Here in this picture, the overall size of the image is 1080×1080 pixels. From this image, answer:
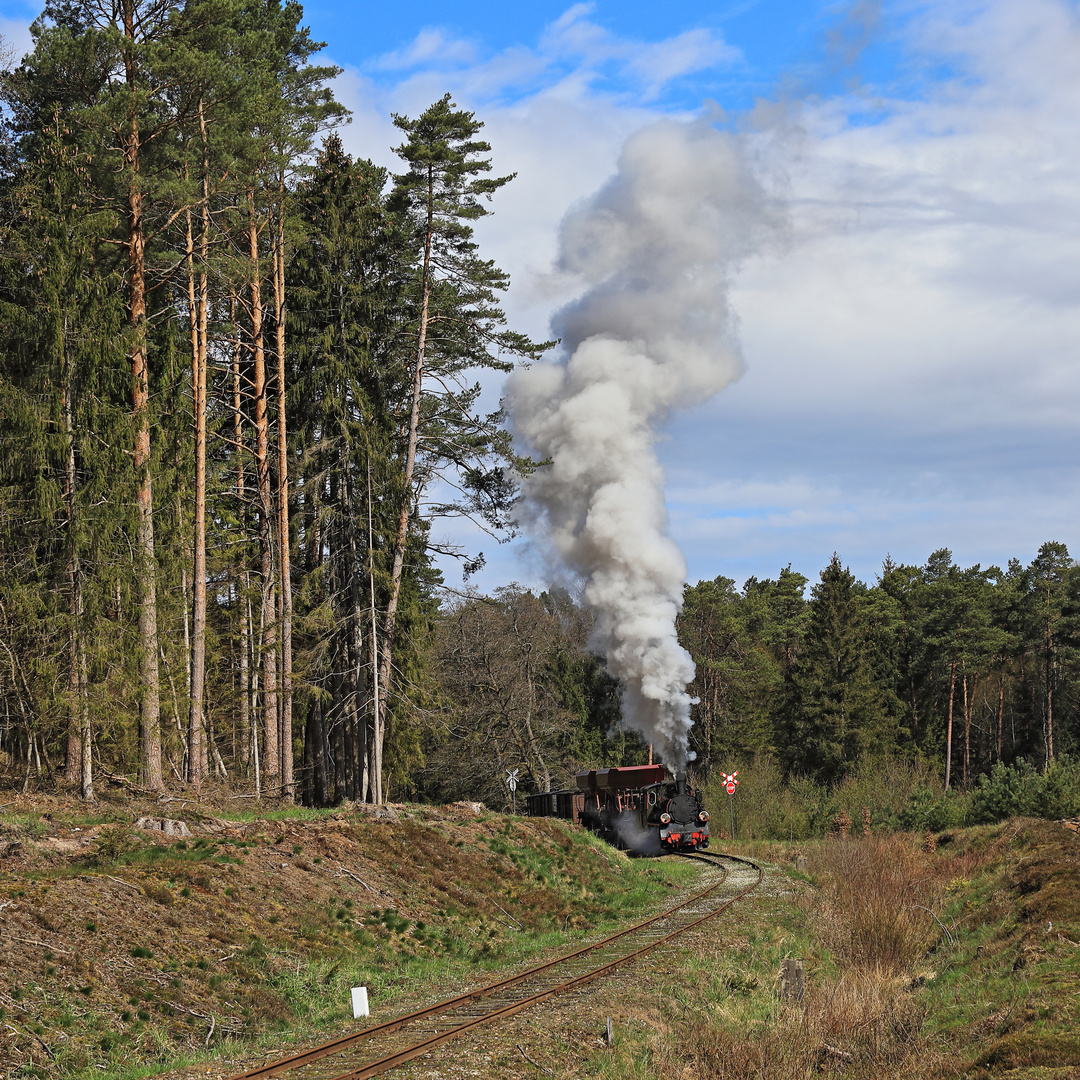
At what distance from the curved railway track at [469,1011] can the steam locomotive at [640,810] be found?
40.5ft

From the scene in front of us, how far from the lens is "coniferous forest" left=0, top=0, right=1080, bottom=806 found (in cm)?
2116

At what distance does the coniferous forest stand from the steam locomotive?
4985 mm

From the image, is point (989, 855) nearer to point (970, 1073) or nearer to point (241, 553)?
point (970, 1073)

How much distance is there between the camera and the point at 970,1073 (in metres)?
8.82

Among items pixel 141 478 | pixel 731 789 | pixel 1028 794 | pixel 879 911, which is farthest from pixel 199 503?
pixel 1028 794

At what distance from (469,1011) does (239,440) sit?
19254 mm

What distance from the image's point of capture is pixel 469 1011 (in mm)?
11766

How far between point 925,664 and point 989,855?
129 ft

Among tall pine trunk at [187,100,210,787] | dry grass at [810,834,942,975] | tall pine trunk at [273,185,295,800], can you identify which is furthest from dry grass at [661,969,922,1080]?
tall pine trunk at [273,185,295,800]

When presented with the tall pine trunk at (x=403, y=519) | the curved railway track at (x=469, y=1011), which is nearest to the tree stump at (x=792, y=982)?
the curved railway track at (x=469, y=1011)

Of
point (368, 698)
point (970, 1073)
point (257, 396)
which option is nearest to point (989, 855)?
point (368, 698)

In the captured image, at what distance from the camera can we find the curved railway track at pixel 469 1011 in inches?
370

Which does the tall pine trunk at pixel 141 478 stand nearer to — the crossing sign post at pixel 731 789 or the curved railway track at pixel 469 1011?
the curved railway track at pixel 469 1011

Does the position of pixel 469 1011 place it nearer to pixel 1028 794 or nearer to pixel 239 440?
pixel 239 440
